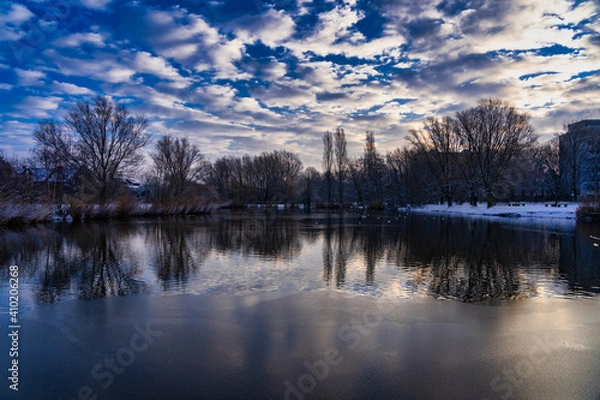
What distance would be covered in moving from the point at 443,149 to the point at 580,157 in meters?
22.0

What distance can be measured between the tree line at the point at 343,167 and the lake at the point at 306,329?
74.6ft

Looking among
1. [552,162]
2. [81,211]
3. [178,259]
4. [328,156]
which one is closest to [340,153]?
[328,156]

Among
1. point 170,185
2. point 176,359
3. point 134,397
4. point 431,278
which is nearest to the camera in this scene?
point 134,397

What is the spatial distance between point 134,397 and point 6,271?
8.43 metres

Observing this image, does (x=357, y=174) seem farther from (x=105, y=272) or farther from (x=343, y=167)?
(x=105, y=272)

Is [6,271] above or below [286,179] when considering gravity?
below

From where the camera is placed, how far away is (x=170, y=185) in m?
49.2

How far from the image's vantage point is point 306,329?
5.09 metres

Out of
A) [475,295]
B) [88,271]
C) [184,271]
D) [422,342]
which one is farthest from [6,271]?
[475,295]

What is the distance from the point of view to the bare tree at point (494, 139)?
4397cm

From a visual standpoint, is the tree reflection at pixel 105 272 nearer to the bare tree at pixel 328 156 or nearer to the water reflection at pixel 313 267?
the water reflection at pixel 313 267

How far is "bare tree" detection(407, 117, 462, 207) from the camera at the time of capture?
175 feet

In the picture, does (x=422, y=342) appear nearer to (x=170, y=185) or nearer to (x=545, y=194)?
(x=170, y=185)

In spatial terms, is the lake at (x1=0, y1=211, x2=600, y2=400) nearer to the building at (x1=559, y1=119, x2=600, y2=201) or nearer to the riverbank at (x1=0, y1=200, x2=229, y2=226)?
the riverbank at (x1=0, y1=200, x2=229, y2=226)
